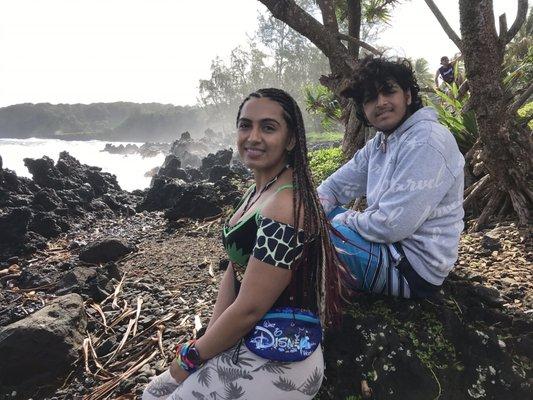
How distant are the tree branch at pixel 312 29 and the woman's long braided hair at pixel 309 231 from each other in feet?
9.47

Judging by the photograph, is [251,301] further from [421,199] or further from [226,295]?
[421,199]

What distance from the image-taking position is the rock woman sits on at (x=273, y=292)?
1499mm

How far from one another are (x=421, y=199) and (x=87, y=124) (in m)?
110

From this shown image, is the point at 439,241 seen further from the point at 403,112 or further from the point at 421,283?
the point at 403,112

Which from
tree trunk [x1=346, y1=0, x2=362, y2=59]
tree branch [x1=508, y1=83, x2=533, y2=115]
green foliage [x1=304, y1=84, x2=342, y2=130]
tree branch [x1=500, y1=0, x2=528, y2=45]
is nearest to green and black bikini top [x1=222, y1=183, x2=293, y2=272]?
tree branch [x1=508, y1=83, x2=533, y2=115]

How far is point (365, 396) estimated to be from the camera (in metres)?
1.86

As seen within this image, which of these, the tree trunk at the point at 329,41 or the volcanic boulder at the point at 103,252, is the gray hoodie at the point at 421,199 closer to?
the tree trunk at the point at 329,41

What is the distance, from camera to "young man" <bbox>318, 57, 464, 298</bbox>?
6.18ft

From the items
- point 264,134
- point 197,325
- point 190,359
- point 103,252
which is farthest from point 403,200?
point 103,252

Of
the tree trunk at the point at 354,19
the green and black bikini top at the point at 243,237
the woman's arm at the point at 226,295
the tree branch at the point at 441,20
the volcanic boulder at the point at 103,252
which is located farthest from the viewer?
the tree branch at the point at 441,20

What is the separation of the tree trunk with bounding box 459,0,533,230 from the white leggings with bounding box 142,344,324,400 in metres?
2.73

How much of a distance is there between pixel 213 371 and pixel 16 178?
9457 mm

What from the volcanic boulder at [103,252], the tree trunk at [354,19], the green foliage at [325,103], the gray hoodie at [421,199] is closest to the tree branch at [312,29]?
the tree trunk at [354,19]

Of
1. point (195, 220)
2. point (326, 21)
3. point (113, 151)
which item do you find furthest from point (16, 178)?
point (113, 151)
